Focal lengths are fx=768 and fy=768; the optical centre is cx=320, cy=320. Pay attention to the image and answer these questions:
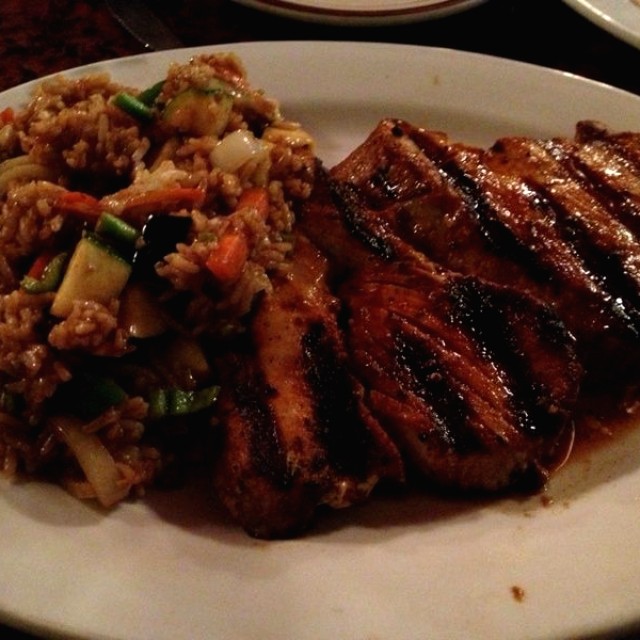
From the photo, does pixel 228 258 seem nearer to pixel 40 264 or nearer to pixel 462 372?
pixel 40 264

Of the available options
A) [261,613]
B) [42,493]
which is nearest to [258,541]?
[261,613]

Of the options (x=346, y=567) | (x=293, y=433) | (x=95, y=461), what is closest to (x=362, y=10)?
(x=293, y=433)

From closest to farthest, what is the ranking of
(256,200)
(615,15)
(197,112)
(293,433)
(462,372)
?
(293,433) → (462,372) → (256,200) → (197,112) → (615,15)

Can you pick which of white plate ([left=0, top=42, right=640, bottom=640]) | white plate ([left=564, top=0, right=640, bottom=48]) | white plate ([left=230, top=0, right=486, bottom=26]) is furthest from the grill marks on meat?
white plate ([left=230, top=0, right=486, bottom=26])

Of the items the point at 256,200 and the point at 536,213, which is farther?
the point at 536,213

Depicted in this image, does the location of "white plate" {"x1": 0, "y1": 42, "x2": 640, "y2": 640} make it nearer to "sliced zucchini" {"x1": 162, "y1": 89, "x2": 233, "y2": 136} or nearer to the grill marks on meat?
the grill marks on meat

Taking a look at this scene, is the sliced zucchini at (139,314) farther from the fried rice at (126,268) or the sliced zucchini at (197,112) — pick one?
the sliced zucchini at (197,112)

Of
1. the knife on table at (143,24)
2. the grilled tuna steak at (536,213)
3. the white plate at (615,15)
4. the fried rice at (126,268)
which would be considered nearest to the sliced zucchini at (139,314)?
the fried rice at (126,268)
